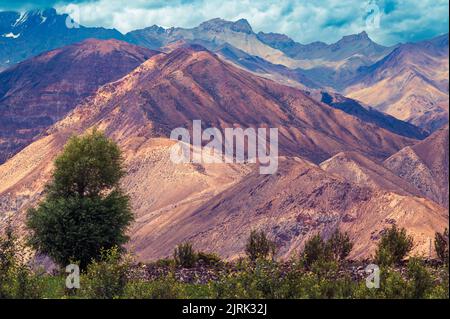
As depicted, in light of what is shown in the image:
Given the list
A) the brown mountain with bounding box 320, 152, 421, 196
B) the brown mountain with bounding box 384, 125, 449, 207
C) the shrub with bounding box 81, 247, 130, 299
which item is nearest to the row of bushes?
the shrub with bounding box 81, 247, 130, 299

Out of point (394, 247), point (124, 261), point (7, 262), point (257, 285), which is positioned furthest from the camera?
point (394, 247)

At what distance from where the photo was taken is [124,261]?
2234cm

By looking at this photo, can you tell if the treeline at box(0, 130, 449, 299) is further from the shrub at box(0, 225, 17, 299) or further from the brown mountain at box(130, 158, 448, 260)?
the brown mountain at box(130, 158, 448, 260)

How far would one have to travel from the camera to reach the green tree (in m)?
34.5

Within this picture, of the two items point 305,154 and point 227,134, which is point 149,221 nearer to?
point 227,134

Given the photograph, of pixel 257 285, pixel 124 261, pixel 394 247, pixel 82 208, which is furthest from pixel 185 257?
pixel 257 285

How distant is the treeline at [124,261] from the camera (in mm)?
18250

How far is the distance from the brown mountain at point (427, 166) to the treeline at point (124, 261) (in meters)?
136

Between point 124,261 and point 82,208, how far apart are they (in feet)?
43.0

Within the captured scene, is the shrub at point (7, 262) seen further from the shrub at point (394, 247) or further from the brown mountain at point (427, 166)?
the brown mountain at point (427, 166)

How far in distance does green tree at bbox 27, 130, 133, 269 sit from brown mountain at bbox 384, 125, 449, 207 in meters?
136

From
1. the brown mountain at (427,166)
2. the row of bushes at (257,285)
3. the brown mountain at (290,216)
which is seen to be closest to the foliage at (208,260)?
the row of bushes at (257,285)

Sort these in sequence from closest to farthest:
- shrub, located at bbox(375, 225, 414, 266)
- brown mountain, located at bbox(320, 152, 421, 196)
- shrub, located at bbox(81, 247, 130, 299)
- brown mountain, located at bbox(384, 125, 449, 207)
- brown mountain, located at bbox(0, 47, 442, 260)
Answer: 1. shrub, located at bbox(81, 247, 130, 299)
2. shrub, located at bbox(375, 225, 414, 266)
3. brown mountain, located at bbox(0, 47, 442, 260)
4. brown mountain, located at bbox(320, 152, 421, 196)
5. brown mountain, located at bbox(384, 125, 449, 207)

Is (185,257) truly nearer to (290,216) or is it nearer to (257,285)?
(257,285)
